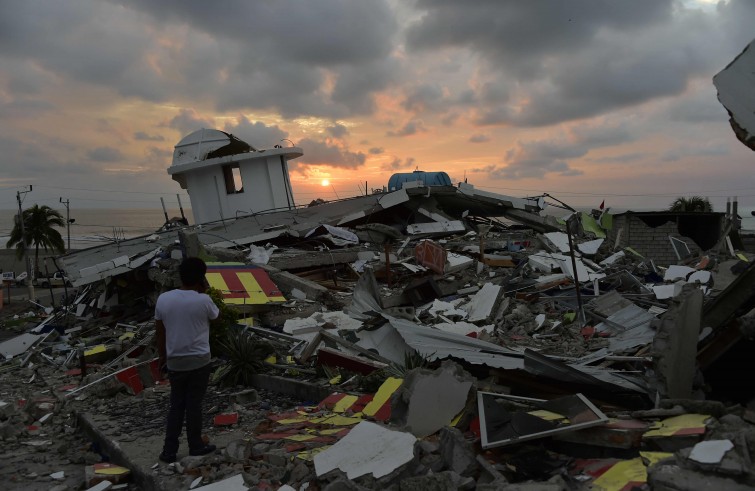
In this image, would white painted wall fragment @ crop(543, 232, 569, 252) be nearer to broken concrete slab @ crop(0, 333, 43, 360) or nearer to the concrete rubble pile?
the concrete rubble pile

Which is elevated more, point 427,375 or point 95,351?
point 427,375

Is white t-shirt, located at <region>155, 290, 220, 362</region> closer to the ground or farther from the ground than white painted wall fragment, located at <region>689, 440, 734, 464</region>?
farther from the ground

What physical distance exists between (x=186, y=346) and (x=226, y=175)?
62.4 ft

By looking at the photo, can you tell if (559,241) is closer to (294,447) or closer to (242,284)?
(242,284)

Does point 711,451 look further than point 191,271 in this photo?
No

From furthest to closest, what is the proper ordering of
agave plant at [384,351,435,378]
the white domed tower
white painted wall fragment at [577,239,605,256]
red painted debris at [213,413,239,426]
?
the white domed tower < white painted wall fragment at [577,239,605,256] < agave plant at [384,351,435,378] < red painted debris at [213,413,239,426]

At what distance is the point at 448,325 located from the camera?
34.0 ft

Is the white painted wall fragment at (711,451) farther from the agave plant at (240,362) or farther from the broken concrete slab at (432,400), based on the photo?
the agave plant at (240,362)

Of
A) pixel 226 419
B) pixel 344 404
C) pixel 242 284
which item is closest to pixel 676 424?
pixel 344 404

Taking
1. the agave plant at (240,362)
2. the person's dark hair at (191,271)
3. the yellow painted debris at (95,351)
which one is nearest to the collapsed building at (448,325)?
the yellow painted debris at (95,351)

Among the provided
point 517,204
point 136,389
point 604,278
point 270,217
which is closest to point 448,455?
point 136,389

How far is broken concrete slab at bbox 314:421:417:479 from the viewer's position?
3.90 metres

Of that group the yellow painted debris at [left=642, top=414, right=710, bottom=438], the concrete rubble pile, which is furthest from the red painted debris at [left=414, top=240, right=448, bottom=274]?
the yellow painted debris at [left=642, top=414, right=710, bottom=438]

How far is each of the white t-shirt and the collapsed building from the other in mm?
927
